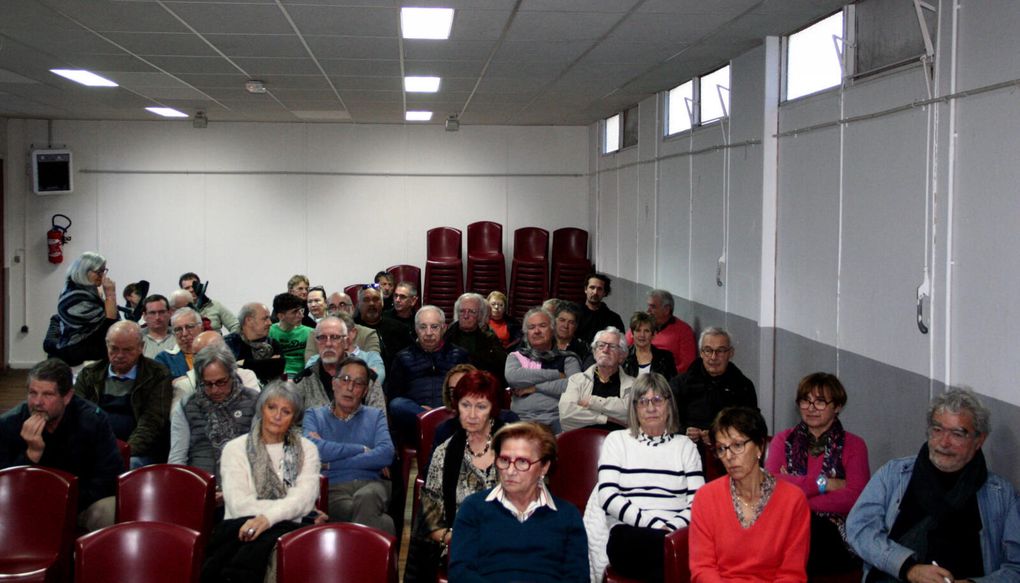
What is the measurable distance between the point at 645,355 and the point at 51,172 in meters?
9.57

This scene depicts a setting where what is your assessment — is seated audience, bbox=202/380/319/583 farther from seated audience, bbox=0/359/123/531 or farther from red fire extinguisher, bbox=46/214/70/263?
red fire extinguisher, bbox=46/214/70/263

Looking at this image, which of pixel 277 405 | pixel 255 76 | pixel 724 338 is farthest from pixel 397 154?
pixel 277 405

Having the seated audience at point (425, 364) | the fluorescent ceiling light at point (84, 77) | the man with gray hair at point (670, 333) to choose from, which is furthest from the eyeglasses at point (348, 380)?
the fluorescent ceiling light at point (84, 77)

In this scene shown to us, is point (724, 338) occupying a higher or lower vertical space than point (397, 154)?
lower

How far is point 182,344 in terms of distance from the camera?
6.59 meters

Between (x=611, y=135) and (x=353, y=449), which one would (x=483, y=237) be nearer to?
(x=611, y=135)

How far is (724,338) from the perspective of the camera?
5.84 metres

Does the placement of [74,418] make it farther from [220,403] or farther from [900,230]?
[900,230]

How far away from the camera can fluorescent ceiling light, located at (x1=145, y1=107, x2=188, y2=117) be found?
38.7 ft

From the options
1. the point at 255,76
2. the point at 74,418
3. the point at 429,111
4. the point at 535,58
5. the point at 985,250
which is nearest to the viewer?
the point at 985,250

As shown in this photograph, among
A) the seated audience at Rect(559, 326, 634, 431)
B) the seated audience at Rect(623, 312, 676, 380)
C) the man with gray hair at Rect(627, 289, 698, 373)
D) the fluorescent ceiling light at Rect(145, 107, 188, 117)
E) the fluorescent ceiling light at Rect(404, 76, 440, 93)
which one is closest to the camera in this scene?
the seated audience at Rect(559, 326, 634, 431)

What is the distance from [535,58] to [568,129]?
249 inches

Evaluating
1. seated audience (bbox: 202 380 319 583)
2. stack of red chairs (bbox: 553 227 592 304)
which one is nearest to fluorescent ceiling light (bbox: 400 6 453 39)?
seated audience (bbox: 202 380 319 583)

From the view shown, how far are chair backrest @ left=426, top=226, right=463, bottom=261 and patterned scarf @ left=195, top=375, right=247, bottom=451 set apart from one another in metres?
8.32
